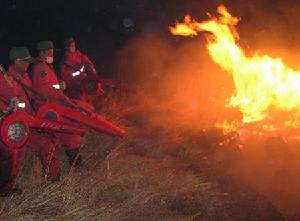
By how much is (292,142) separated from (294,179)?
164 centimetres

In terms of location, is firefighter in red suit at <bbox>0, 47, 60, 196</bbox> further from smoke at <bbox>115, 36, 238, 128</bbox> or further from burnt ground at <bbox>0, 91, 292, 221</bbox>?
smoke at <bbox>115, 36, 238, 128</bbox>

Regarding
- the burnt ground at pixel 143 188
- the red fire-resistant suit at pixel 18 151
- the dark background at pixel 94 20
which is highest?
the dark background at pixel 94 20

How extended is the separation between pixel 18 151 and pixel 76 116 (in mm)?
1610

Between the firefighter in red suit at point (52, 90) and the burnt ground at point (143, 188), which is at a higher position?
the firefighter in red suit at point (52, 90)

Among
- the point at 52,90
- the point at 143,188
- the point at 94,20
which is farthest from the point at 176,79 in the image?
the point at 143,188

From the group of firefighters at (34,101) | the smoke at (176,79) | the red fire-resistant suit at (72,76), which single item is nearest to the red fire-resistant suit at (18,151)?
the group of firefighters at (34,101)

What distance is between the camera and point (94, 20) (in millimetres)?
19781

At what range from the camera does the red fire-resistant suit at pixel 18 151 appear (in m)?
6.16

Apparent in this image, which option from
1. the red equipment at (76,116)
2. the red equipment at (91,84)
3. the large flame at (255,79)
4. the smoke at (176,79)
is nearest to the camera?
the red equipment at (76,116)

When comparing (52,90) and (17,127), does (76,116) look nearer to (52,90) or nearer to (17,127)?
(52,90)

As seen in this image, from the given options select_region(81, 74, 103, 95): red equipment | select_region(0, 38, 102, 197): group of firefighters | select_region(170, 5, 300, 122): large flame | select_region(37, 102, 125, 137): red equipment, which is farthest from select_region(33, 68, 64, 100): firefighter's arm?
select_region(170, 5, 300, 122): large flame

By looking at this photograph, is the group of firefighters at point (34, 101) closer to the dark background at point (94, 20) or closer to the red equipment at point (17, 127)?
the red equipment at point (17, 127)

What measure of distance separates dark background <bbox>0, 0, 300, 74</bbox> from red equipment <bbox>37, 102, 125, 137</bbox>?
9623 mm

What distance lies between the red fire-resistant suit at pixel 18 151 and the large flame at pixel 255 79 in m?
4.87
